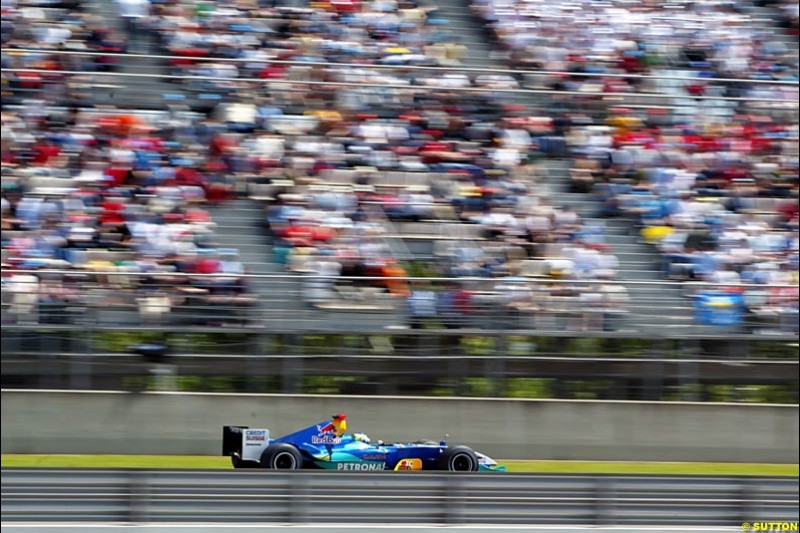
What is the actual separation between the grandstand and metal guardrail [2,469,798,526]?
379 centimetres

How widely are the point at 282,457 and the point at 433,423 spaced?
6.46 ft

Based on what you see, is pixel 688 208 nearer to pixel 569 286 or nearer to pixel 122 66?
pixel 569 286

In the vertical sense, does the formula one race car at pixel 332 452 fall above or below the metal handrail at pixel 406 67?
below

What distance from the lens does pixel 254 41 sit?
13.7 m

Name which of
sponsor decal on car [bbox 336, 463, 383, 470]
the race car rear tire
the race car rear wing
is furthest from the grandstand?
sponsor decal on car [bbox 336, 463, 383, 470]

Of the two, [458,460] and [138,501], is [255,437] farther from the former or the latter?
[138,501]

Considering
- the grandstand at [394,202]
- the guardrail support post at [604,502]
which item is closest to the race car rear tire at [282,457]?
the grandstand at [394,202]

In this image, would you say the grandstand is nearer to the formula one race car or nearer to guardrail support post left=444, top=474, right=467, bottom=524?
the formula one race car

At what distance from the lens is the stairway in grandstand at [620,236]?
41.2 ft

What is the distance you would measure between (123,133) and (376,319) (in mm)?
3242

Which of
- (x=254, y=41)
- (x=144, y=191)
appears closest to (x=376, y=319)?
(x=144, y=191)

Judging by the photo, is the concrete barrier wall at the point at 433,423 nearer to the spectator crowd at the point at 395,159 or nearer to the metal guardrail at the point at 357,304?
the metal guardrail at the point at 357,304

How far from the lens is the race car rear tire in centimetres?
1079

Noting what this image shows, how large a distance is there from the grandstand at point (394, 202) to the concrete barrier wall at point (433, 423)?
186 mm
